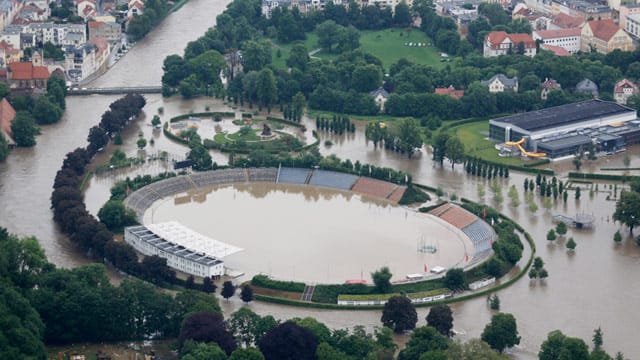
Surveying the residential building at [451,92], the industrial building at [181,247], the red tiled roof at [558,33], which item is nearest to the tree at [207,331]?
the industrial building at [181,247]

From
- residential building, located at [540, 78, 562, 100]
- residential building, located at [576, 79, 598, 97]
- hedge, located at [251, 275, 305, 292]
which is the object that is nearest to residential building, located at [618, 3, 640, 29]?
residential building, located at [576, 79, 598, 97]

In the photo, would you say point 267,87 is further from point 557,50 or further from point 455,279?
point 455,279

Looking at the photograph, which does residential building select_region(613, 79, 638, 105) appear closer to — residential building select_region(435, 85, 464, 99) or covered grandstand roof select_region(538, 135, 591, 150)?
covered grandstand roof select_region(538, 135, 591, 150)

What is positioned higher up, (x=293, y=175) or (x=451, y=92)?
(x=451, y=92)

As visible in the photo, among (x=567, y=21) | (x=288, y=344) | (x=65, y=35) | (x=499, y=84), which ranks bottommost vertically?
(x=288, y=344)

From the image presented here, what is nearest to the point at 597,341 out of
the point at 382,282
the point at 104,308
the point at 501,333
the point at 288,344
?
the point at 501,333

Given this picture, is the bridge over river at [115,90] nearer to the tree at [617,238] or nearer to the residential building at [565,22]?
the residential building at [565,22]
